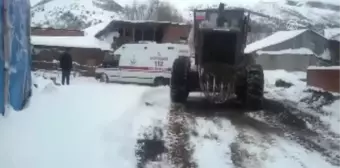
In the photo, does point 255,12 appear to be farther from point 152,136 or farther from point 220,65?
point 152,136

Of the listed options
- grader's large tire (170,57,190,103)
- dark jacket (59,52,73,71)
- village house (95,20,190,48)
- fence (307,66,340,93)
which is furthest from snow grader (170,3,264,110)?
village house (95,20,190,48)

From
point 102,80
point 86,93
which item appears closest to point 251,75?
point 86,93

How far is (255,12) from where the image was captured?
1295 centimetres

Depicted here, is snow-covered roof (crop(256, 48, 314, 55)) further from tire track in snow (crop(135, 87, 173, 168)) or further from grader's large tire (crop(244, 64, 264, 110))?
tire track in snow (crop(135, 87, 173, 168))

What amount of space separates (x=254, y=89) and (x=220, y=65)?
1.01 metres

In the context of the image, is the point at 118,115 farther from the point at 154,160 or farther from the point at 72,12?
the point at 72,12

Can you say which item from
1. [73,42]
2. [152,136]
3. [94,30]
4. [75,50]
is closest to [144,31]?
[94,30]

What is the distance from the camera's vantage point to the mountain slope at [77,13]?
16.6m

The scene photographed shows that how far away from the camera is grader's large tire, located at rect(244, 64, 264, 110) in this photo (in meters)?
11.5

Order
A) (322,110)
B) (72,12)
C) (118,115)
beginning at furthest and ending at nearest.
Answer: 1. (72,12)
2. (322,110)
3. (118,115)

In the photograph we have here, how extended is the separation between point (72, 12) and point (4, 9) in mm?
11674

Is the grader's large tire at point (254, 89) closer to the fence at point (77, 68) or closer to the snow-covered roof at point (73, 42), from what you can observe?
the fence at point (77, 68)

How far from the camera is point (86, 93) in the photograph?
1138cm

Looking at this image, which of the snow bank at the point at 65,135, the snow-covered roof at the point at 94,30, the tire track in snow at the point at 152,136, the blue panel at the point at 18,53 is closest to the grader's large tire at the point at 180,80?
the tire track in snow at the point at 152,136
